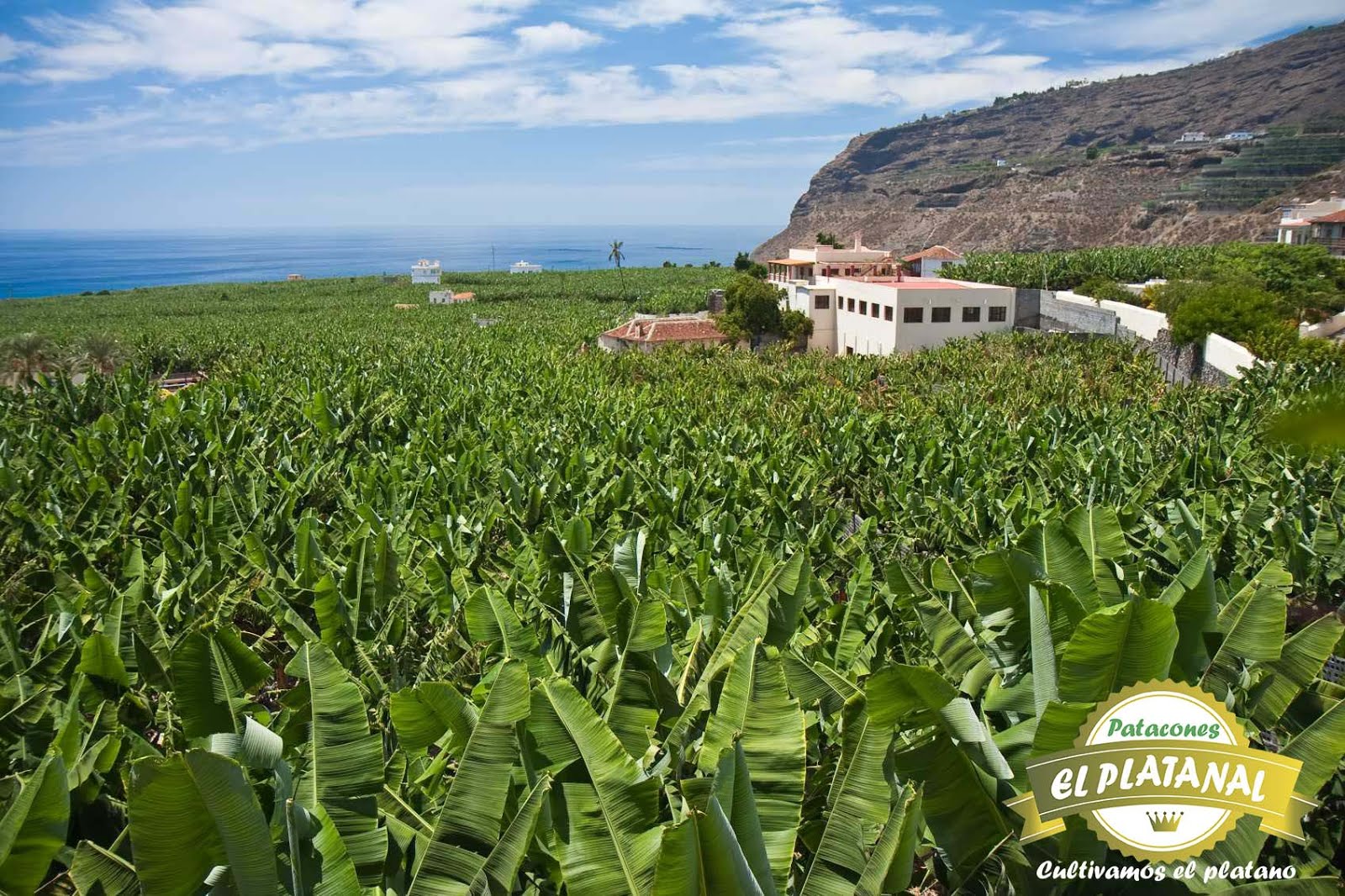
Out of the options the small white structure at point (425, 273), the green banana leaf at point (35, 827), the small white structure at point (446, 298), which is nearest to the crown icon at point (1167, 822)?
the green banana leaf at point (35, 827)

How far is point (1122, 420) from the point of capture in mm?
20500

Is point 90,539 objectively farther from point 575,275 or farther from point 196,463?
point 575,275

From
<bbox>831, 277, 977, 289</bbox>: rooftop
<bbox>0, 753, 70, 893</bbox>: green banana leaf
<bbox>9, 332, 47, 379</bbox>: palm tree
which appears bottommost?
<bbox>0, 753, 70, 893</bbox>: green banana leaf

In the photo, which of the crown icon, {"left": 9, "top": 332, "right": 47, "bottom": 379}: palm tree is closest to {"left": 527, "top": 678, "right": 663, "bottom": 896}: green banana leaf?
the crown icon

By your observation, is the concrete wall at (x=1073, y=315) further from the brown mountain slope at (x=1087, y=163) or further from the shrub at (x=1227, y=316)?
the brown mountain slope at (x=1087, y=163)

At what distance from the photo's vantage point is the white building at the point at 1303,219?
6273 centimetres

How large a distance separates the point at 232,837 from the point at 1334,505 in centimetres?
1336

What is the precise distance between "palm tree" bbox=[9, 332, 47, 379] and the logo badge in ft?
99.9

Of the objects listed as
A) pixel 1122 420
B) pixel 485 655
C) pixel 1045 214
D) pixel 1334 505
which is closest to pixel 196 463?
pixel 485 655

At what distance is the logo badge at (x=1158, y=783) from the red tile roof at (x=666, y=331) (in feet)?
131

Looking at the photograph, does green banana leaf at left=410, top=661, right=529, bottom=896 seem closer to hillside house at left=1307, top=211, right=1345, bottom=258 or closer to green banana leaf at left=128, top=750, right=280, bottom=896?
green banana leaf at left=128, top=750, right=280, bottom=896

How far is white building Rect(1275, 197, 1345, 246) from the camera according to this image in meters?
62.7

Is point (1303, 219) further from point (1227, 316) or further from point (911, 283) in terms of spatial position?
point (1227, 316)

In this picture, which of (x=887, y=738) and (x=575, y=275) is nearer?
(x=887, y=738)
